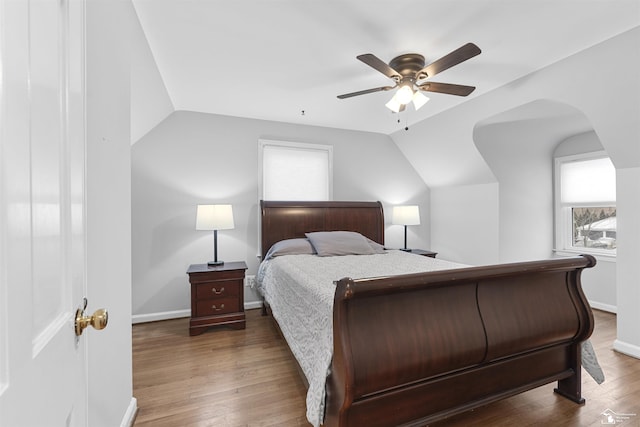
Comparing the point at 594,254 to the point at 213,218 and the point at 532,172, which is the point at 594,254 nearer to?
the point at 532,172

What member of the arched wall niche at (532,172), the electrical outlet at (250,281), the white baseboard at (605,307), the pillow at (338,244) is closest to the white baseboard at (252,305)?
the electrical outlet at (250,281)

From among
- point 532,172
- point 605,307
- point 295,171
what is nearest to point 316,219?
point 295,171

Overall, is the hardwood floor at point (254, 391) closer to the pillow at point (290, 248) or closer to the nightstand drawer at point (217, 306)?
the nightstand drawer at point (217, 306)

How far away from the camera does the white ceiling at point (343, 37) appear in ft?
5.70

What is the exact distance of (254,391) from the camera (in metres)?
1.97

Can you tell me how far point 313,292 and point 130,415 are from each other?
4.04 ft

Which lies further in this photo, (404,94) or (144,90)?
(144,90)

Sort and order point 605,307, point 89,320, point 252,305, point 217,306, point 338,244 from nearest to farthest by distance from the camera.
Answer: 1. point 89,320
2. point 217,306
3. point 338,244
4. point 605,307
5. point 252,305

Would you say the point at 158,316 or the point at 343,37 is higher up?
the point at 343,37

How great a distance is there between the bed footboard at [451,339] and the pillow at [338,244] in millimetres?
1761

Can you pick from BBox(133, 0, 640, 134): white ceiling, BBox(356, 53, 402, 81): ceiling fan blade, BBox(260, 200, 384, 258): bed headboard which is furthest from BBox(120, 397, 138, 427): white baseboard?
BBox(356, 53, 402, 81): ceiling fan blade

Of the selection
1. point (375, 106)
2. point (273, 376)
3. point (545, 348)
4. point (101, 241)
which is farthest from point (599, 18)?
point (273, 376)

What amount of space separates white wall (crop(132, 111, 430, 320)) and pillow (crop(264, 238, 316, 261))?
41 centimetres

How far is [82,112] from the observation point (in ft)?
2.49
